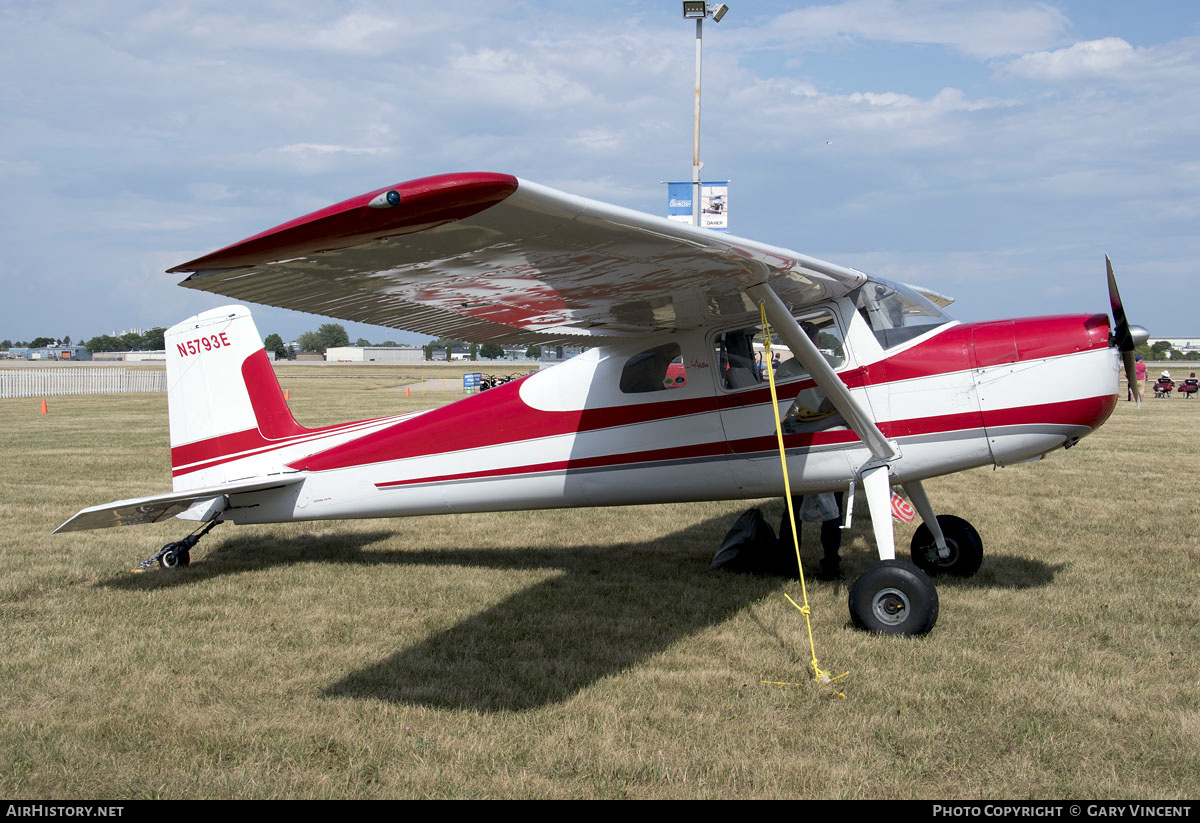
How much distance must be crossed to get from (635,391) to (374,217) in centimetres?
382

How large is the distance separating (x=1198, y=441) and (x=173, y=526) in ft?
60.7

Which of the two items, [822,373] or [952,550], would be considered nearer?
[822,373]

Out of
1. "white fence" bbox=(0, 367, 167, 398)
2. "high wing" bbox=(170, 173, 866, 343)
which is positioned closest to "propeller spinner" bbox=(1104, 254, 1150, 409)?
"high wing" bbox=(170, 173, 866, 343)

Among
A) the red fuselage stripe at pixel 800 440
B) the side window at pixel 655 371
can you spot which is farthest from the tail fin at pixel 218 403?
the side window at pixel 655 371

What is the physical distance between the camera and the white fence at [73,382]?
36.3 m

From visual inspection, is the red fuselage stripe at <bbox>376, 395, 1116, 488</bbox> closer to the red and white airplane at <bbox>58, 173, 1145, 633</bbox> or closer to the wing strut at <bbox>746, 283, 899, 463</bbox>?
the red and white airplane at <bbox>58, 173, 1145, 633</bbox>

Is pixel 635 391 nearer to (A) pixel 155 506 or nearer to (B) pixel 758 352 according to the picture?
(B) pixel 758 352

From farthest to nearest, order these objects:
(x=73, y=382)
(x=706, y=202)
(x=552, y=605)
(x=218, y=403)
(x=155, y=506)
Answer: (x=73, y=382), (x=706, y=202), (x=218, y=403), (x=155, y=506), (x=552, y=605)

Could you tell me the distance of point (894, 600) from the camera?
5.38 metres

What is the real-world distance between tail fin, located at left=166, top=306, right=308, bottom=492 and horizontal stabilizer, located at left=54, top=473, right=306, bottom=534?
35 cm

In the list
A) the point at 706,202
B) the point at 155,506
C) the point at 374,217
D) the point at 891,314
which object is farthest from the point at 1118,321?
the point at 706,202

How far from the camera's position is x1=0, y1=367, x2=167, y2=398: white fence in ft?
119

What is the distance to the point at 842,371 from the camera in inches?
236

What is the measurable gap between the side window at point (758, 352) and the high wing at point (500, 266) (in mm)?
179
